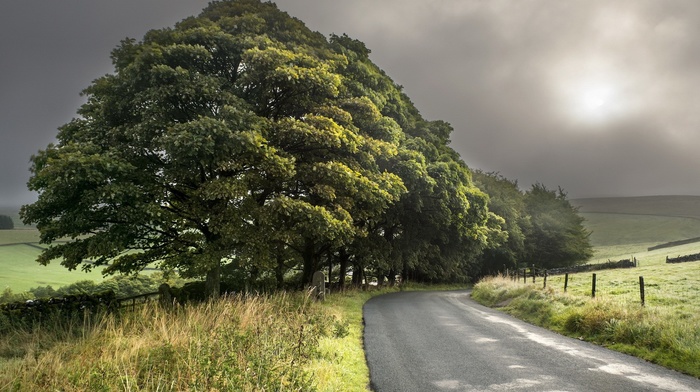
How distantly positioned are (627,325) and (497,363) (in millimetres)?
5131

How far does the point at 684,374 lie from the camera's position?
8.27 m

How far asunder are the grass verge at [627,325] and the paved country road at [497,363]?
0.58 metres

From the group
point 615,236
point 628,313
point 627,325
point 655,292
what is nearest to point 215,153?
point 627,325

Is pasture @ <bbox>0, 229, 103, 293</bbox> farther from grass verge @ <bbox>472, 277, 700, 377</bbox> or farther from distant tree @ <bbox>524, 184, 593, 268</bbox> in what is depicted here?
distant tree @ <bbox>524, 184, 593, 268</bbox>

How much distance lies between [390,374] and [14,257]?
5905 cm

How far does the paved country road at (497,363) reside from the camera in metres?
7.50

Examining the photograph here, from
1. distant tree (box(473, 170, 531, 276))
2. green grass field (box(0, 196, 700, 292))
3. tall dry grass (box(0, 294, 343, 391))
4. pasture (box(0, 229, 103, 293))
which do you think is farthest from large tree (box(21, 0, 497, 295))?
distant tree (box(473, 170, 531, 276))

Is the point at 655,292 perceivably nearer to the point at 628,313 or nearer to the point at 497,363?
the point at 628,313

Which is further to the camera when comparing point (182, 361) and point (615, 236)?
point (615, 236)

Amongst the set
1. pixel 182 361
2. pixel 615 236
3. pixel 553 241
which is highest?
pixel 615 236

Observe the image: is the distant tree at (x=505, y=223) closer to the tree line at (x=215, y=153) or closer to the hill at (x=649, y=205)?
the tree line at (x=215, y=153)

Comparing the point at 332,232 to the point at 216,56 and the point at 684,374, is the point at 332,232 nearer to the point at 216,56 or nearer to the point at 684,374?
the point at 216,56

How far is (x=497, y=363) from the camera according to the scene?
354 inches

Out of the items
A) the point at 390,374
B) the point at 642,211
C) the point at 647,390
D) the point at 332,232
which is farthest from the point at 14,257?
the point at 642,211
